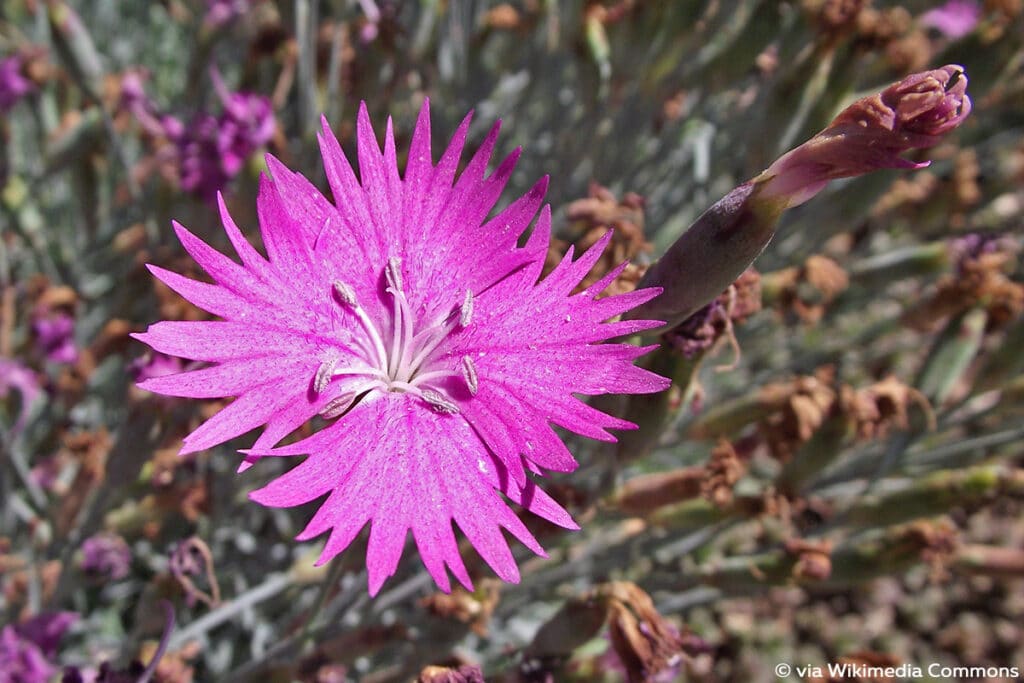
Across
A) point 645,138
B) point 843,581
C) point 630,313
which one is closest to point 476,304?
point 630,313

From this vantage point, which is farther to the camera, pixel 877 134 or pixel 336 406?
pixel 336 406

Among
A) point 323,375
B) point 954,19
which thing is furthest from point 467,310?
point 954,19

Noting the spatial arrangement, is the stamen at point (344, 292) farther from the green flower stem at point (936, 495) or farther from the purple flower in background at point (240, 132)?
the green flower stem at point (936, 495)

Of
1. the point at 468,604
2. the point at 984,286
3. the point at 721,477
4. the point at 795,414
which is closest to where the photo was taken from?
the point at 468,604

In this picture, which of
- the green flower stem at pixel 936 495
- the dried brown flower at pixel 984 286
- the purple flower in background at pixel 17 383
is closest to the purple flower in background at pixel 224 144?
the purple flower in background at pixel 17 383

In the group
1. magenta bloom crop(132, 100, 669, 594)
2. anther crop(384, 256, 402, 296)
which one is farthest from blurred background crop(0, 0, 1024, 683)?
anther crop(384, 256, 402, 296)

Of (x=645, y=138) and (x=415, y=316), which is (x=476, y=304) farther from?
(x=645, y=138)

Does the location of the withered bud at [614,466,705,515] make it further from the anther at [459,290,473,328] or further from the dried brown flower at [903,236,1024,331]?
the dried brown flower at [903,236,1024,331]

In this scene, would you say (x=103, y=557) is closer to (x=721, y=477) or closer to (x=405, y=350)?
(x=405, y=350)
